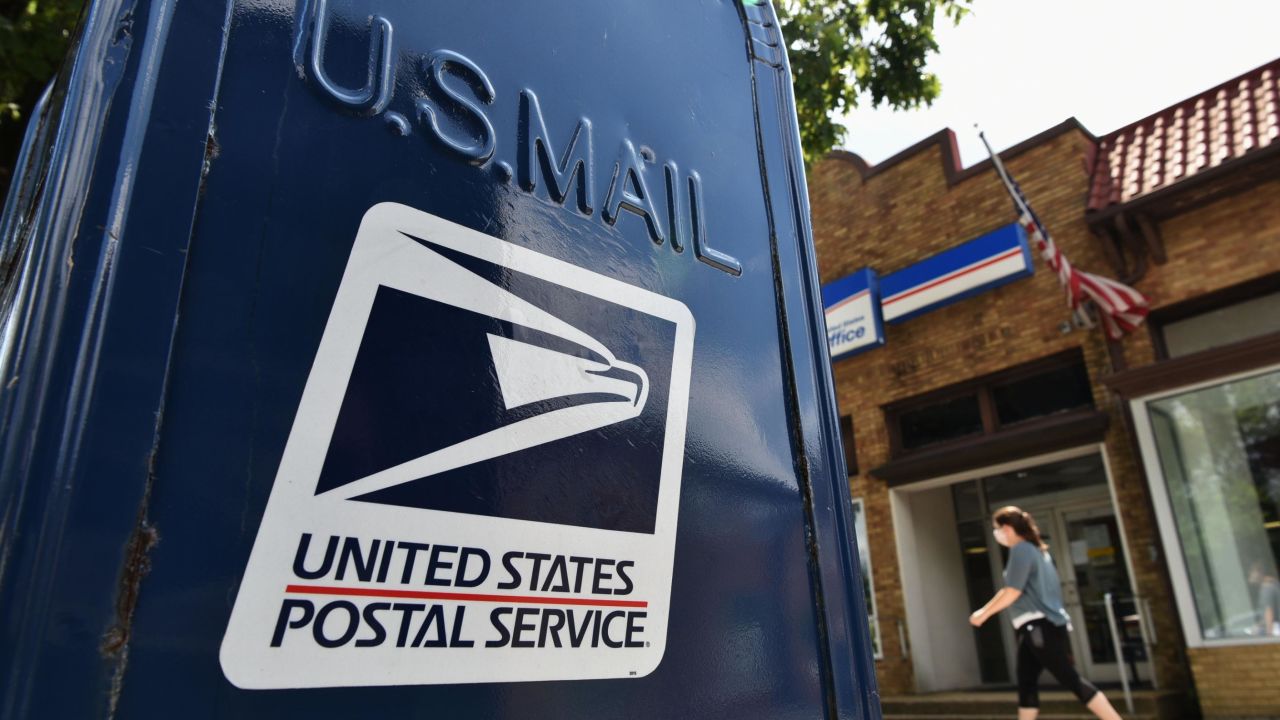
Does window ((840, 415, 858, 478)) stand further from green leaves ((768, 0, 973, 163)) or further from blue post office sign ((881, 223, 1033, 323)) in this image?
green leaves ((768, 0, 973, 163))

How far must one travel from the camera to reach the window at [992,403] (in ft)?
32.8

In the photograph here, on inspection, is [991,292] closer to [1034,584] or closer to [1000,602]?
[1034,584]

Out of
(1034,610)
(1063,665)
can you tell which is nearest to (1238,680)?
(1063,665)

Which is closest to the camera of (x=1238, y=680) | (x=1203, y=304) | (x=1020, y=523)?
(x=1020, y=523)

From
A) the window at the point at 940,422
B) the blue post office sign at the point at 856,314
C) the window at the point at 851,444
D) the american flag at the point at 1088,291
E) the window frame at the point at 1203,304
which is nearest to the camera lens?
the window frame at the point at 1203,304

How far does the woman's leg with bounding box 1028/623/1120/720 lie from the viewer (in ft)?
19.2

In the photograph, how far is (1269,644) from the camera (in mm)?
7672

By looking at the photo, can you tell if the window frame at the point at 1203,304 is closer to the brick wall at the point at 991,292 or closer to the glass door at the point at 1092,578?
the brick wall at the point at 991,292

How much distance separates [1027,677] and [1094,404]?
433 cm

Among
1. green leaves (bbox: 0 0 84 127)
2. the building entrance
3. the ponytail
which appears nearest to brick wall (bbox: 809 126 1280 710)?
the building entrance

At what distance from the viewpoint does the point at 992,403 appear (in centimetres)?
1061

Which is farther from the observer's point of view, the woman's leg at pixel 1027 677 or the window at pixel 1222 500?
the window at pixel 1222 500

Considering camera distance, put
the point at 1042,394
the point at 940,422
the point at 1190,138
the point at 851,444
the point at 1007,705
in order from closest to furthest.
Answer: the point at 1007,705
the point at 1190,138
the point at 1042,394
the point at 940,422
the point at 851,444

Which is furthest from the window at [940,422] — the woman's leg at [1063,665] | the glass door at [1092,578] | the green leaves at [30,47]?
the green leaves at [30,47]
